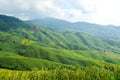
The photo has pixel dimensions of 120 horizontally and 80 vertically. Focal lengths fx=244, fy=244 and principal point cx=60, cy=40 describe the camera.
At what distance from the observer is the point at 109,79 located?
6860 inches

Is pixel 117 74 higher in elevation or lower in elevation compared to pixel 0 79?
higher

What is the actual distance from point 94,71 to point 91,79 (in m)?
7.11

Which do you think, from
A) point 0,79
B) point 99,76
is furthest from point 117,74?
point 0,79

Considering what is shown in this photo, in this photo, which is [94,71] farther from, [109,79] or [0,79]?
[0,79]

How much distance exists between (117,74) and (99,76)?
35.1 m

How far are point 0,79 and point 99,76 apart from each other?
7825 cm

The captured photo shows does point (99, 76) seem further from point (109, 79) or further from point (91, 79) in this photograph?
point (109, 79)

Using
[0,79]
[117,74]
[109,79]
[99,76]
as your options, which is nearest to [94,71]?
[99,76]

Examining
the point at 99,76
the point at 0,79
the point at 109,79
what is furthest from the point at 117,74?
the point at 0,79

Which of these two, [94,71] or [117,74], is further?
[94,71]

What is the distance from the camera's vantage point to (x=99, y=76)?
643 ft

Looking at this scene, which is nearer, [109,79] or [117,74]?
[117,74]

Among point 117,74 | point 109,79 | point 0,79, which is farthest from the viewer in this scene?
point 0,79

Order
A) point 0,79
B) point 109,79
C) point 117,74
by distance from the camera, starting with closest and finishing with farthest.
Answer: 1. point 117,74
2. point 109,79
3. point 0,79
